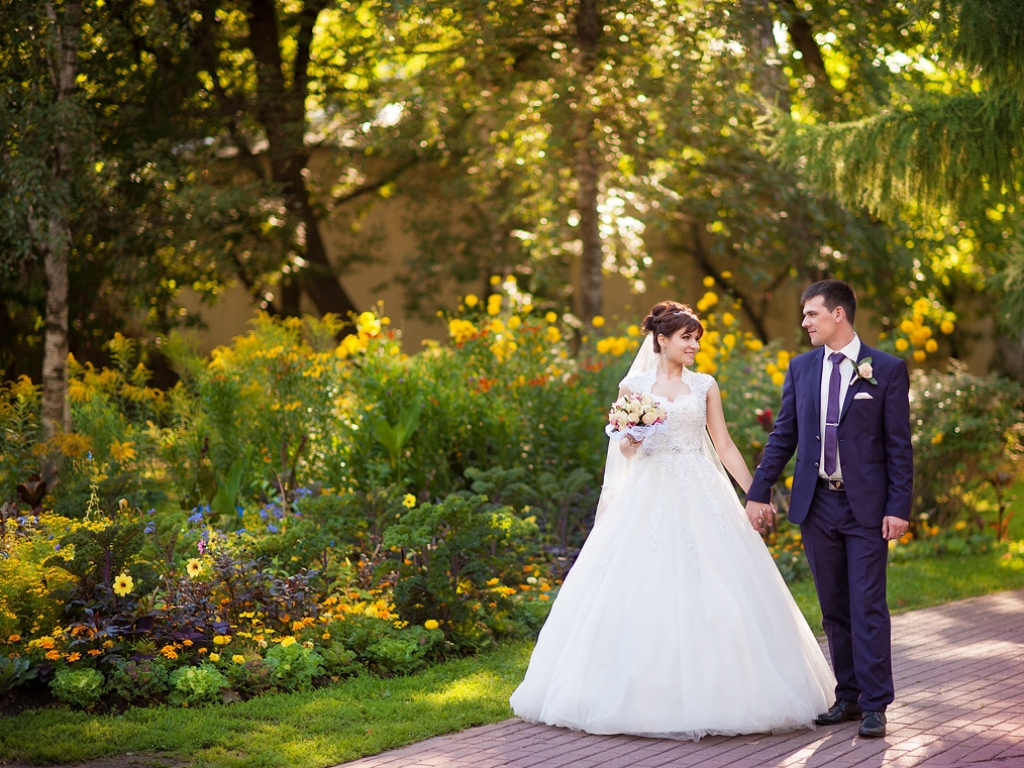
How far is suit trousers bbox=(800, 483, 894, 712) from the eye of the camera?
18.0ft

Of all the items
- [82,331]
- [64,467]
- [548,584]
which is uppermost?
[82,331]

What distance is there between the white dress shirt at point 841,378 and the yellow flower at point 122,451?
5501mm

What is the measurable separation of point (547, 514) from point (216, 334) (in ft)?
50.1

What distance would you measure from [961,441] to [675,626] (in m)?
6.79

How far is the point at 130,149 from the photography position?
45.0ft

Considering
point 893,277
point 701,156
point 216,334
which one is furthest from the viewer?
point 216,334

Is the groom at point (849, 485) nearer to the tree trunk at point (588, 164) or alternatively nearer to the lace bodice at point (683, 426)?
the lace bodice at point (683, 426)

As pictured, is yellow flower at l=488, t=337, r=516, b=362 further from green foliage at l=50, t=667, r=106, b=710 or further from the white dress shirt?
green foliage at l=50, t=667, r=106, b=710

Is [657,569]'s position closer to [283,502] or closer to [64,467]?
[283,502]

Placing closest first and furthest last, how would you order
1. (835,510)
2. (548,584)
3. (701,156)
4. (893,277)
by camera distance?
(835,510), (548,584), (701,156), (893,277)

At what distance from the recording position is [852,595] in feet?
18.2

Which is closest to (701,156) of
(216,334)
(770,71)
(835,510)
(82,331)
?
(770,71)

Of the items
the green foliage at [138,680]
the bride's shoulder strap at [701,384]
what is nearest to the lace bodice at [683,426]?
the bride's shoulder strap at [701,384]

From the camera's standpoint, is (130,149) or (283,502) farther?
(130,149)
